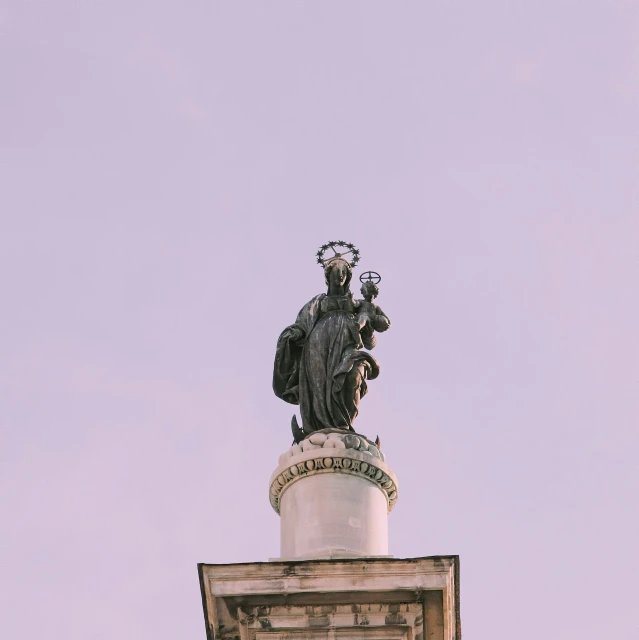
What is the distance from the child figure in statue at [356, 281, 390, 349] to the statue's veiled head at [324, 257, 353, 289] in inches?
13.6

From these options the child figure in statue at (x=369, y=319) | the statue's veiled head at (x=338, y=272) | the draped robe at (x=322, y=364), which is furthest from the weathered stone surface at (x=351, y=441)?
the statue's veiled head at (x=338, y=272)

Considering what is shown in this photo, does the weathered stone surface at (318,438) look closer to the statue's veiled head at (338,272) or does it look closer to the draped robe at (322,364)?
the draped robe at (322,364)

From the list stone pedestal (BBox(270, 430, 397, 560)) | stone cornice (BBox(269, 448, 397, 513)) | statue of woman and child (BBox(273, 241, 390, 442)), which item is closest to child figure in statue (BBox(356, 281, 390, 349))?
statue of woman and child (BBox(273, 241, 390, 442))

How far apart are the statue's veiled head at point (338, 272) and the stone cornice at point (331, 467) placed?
3.39m

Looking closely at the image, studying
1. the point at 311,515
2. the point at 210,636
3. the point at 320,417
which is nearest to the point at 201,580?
the point at 210,636

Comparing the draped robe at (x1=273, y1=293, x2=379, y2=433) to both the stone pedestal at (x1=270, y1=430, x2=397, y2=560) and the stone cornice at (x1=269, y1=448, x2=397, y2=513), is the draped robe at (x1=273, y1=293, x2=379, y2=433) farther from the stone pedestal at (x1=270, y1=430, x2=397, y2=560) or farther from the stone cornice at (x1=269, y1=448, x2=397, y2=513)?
the stone cornice at (x1=269, y1=448, x2=397, y2=513)

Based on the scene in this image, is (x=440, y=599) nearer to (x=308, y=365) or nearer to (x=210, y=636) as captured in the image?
(x=210, y=636)

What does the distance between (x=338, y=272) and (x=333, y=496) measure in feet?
13.7

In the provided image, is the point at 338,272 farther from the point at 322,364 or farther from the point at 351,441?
the point at 351,441

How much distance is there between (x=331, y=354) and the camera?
23250 mm

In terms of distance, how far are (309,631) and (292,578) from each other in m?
0.62

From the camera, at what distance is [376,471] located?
21.7 meters

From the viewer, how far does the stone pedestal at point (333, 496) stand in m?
20.8

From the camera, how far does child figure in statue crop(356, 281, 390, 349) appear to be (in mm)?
23562
